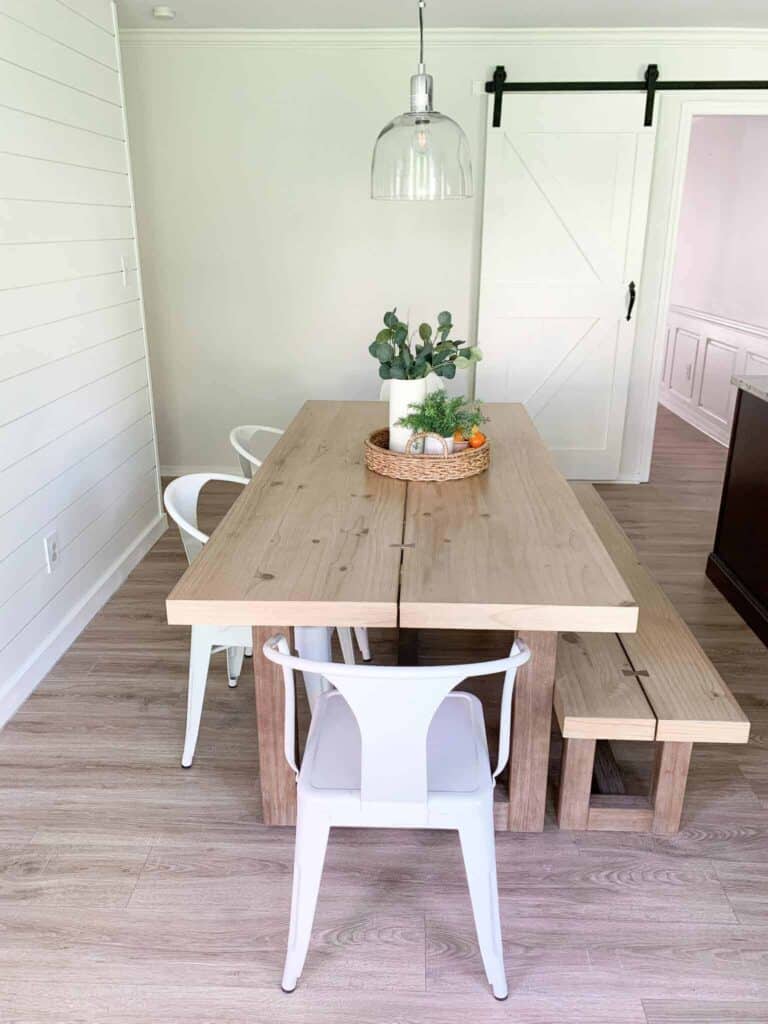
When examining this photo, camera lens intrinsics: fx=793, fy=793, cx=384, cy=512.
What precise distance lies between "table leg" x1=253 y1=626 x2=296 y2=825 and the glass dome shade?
1278 millimetres

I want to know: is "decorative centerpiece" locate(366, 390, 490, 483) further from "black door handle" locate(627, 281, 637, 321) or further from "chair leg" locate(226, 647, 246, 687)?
"black door handle" locate(627, 281, 637, 321)

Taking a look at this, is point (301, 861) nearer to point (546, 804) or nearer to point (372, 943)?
point (372, 943)

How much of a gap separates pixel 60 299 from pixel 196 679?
5.05 feet

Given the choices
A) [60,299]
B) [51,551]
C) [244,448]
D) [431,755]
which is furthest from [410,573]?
[60,299]

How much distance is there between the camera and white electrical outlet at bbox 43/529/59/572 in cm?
280

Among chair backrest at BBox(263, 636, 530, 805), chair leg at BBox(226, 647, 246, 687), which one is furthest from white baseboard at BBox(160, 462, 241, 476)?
chair backrest at BBox(263, 636, 530, 805)

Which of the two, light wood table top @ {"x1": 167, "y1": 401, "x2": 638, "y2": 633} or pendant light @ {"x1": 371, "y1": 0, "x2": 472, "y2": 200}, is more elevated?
pendant light @ {"x1": 371, "y1": 0, "x2": 472, "y2": 200}

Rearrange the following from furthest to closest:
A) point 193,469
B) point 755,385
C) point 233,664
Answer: point 193,469 → point 755,385 → point 233,664

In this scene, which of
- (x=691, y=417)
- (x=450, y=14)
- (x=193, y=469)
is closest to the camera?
(x=450, y=14)

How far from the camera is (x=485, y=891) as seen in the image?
1573 millimetres

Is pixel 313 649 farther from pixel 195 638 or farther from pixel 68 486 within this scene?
pixel 68 486

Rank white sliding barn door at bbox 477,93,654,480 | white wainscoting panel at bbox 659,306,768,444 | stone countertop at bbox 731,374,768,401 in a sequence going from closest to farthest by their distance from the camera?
stone countertop at bbox 731,374,768,401 → white sliding barn door at bbox 477,93,654,480 → white wainscoting panel at bbox 659,306,768,444

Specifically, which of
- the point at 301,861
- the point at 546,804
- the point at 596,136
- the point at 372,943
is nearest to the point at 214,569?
the point at 301,861

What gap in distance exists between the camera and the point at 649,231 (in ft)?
14.5
